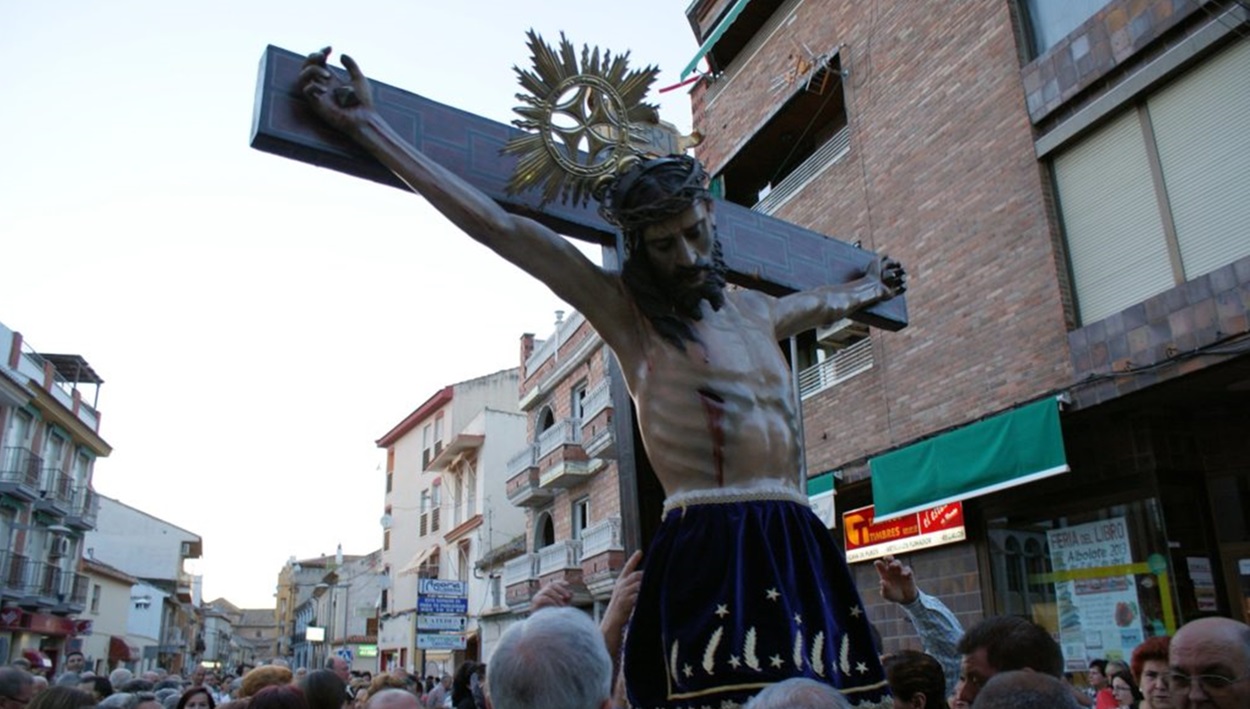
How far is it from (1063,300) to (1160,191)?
55.1 inches

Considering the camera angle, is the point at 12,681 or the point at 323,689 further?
the point at 12,681

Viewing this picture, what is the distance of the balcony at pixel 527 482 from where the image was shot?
29.9m

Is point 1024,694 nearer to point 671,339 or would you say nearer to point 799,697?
point 799,697

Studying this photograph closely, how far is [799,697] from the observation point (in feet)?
6.06

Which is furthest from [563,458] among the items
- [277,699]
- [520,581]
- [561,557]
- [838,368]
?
[277,699]

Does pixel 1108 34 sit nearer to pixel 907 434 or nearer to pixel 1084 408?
pixel 1084 408

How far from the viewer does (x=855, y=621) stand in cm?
250

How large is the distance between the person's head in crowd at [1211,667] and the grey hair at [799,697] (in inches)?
75.3

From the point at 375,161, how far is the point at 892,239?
35.8 ft

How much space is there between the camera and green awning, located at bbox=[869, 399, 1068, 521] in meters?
9.88

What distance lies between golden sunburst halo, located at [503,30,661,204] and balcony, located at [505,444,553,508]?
2683 cm

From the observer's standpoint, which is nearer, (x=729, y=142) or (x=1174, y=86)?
(x=1174, y=86)

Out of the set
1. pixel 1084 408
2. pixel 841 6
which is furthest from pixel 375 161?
pixel 841 6

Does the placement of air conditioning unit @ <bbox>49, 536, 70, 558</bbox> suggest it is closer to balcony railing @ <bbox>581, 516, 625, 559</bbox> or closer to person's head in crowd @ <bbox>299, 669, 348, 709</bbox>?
balcony railing @ <bbox>581, 516, 625, 559</bbox>
